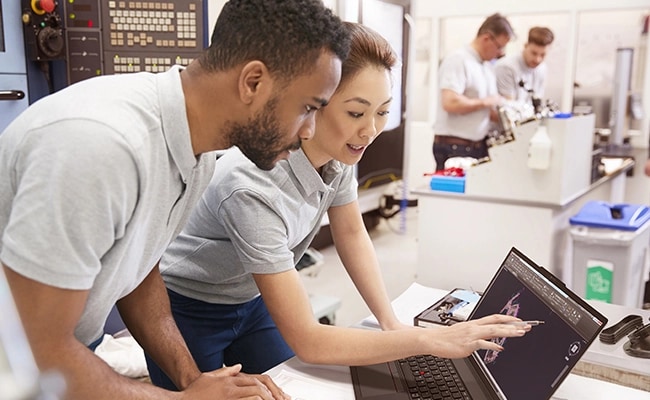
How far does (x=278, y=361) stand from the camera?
4.90 ft

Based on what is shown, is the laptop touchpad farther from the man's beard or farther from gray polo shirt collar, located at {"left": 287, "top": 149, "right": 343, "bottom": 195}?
the man's beard

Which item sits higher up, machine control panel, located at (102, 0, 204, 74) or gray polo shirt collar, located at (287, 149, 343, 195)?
machine control panel, located at (102, 0, 204, 74)

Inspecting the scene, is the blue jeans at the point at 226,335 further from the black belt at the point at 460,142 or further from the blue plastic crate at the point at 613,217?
the black belt at the point at 460,142

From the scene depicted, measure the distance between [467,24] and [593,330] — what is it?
17.5 ft

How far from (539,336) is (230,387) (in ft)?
1.75

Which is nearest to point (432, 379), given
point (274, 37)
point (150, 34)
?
point (274, 37)

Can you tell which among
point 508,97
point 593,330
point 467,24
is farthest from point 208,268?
point 467,24

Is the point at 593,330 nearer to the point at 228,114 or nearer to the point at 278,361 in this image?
the point at 228,114

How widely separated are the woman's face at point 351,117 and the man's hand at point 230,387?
47cm

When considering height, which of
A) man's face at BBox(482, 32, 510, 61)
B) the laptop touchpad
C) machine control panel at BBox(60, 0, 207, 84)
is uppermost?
man's face at BBox(482, 32, 510, 61)

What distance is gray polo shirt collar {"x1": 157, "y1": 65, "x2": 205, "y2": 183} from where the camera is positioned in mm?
909

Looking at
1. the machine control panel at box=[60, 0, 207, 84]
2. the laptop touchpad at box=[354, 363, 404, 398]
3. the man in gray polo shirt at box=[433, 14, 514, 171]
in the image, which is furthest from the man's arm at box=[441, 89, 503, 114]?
the laptop touchpad at box=[354, 363, 404, 398]

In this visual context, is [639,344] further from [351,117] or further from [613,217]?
[613,217]

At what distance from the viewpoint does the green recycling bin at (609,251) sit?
286 centimetres
